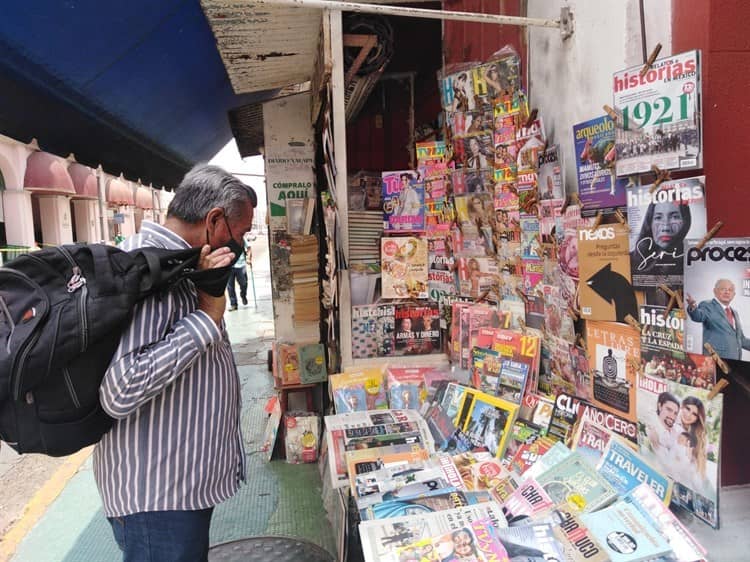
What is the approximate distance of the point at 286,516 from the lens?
302cm

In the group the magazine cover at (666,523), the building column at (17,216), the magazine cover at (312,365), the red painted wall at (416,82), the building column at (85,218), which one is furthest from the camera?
the building column at (85,218)

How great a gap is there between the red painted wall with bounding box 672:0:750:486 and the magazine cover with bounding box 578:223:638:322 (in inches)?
11.1

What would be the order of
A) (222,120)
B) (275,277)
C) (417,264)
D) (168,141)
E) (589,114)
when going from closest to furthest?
1. (589,114)
2. (417,264)
3. (275,277)
4. (222,120)
5. (168,141)

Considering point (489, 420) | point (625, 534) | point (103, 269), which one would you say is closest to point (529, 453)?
point (489, 420)

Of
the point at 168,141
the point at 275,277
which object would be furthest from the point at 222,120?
the point at 275,277

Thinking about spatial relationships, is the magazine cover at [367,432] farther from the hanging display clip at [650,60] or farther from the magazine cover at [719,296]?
the hanging display clip at [650,60]

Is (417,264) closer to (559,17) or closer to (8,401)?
(559,17)

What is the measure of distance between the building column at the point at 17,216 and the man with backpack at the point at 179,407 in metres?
13.8

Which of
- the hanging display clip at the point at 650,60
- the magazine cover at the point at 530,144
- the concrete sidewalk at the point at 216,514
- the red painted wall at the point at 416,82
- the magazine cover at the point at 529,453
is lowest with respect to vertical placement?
the concrete sidewalk at the point at 216,514

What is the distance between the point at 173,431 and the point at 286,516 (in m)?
1.82

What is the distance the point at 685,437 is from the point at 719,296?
1.29ft

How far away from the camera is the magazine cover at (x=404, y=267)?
2.70 metres

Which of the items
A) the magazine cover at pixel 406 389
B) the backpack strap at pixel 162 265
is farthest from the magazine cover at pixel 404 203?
the backpack strap at pixel 162 265

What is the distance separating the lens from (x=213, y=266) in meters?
1.47
